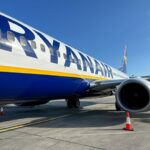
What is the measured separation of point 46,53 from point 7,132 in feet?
10.6

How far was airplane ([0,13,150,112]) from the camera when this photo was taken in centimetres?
673

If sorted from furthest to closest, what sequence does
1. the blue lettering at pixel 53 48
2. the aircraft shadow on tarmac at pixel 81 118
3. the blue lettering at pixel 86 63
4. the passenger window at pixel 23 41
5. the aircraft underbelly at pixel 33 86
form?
the blue lettering at pixel 86 63, the blue lettering at pixel 53 48, the aircraft shadow on tarmac at pixel 81 118, the passenger window at pixel 23 41, the aircraft underbelly at pixel 33 86

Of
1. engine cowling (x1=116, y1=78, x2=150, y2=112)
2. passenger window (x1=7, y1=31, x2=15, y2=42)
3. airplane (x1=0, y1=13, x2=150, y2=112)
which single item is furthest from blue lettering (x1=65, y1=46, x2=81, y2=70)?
passenger window (x1=7, y1=31, x2=15, y2=42)

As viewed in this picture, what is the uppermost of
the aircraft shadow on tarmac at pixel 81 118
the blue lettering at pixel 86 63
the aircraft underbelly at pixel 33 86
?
the blue lettering at pixel 86 63

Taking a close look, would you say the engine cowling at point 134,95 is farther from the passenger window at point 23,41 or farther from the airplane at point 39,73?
the passenger window at point 23,41

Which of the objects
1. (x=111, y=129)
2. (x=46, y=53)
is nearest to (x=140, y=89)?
(x=111, y=129)

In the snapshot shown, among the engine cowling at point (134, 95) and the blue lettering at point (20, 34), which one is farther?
the engine cowling at point (134, 95)

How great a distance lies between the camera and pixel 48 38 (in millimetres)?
9594

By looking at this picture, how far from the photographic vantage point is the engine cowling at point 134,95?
312 inches

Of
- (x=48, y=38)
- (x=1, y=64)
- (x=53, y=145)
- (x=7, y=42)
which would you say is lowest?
(x=53, y=145)

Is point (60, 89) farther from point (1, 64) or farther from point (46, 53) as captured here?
point (1, 64)

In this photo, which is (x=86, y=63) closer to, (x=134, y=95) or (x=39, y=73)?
(x=134, y=95)

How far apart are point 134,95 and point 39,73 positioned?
3.55m

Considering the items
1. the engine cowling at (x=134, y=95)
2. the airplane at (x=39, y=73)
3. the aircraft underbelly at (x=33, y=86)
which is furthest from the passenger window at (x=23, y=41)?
the engine cowling at (x=134, y=95)
